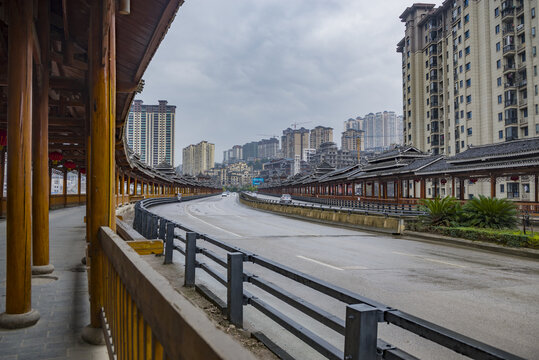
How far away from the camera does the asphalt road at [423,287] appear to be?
572 centimetres

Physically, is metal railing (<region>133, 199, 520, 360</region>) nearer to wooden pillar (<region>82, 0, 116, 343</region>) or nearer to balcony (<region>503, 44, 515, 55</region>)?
wooden pillar (<region>82, 0, 116, 343</region>)

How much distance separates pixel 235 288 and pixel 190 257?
7.51 feet

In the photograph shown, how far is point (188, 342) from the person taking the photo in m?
1.43

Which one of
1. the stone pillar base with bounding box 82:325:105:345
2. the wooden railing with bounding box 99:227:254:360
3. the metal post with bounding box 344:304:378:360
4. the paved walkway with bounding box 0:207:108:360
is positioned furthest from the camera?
the stone pillar base with bounding box 82:325:105:345

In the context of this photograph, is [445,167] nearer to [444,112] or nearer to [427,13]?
[444,112]

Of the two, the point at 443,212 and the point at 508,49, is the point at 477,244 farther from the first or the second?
the point at 508,49

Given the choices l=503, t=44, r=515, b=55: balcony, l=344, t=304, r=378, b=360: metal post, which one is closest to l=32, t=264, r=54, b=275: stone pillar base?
l=344, t=304, r=378, b=360: metal post

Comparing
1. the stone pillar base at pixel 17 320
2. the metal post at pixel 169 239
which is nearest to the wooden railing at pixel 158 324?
the stone pillar base at pixel 17 320

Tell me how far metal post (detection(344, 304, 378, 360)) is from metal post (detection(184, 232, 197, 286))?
17.0ft

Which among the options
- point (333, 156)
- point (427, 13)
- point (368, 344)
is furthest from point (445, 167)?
point (333, 156)

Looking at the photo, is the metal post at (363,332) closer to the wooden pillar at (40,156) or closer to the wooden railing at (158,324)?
the wooden railing at (158,324)

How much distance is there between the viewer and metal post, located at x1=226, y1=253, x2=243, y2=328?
5418 mm

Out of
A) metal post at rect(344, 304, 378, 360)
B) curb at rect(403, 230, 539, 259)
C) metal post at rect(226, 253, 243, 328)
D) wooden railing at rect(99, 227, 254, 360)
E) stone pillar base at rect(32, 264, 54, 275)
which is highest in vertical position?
wooden railing at rect(99, 227, 254, 360)

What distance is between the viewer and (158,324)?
5.89 feet
